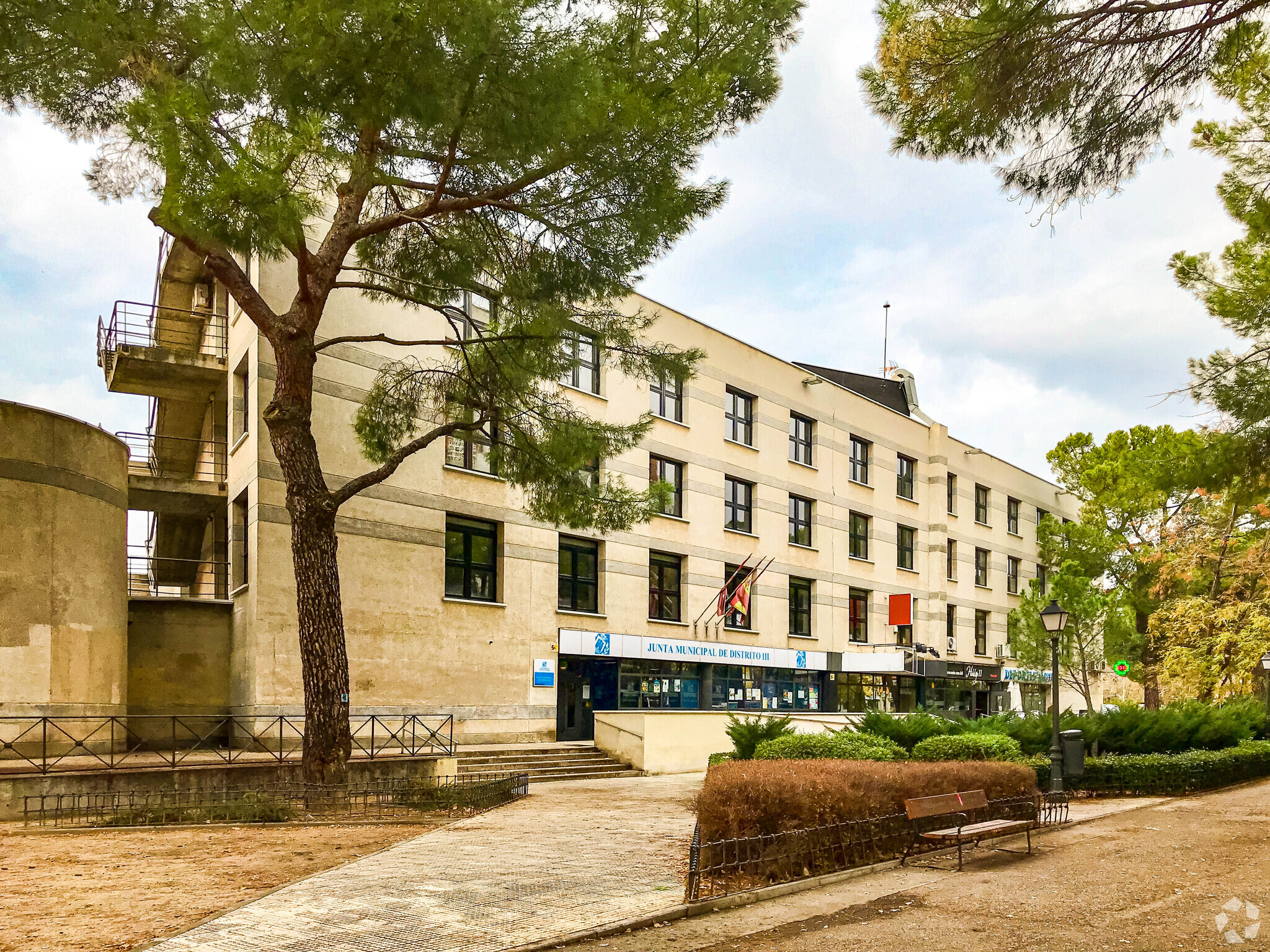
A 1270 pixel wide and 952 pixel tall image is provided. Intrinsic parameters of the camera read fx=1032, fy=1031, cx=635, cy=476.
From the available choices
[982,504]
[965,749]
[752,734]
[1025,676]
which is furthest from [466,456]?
[1025,676]

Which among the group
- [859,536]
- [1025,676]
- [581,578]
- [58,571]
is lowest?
[1025,676]

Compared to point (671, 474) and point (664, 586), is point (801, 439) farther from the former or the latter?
point (664, 586)

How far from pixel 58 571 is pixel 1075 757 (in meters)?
17.8

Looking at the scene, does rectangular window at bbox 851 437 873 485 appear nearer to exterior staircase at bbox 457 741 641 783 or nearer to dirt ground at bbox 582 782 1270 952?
exterior staircase at bbox 457 741 641 783

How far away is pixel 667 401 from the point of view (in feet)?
98.6

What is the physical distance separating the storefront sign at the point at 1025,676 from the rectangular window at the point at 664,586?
822 inches

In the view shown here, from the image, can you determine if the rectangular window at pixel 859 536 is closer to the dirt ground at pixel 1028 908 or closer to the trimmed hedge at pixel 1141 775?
the trimmed hedge at pixel 1141 775

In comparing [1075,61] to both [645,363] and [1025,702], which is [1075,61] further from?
[1025,702]

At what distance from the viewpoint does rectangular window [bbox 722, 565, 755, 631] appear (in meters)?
30.1

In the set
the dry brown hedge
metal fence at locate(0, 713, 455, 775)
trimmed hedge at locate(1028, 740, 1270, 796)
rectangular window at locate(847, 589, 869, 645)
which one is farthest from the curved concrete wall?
rectangular window at locate(847, 589, 869, 645)

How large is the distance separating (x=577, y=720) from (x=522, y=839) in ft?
47.2

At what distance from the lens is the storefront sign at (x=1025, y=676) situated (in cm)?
4456

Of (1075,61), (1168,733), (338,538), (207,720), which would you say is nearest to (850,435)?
(1168,733)

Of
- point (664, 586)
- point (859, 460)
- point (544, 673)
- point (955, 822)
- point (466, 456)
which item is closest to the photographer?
point (955, 822)
